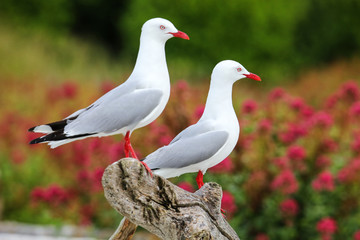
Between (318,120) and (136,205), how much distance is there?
280 centimetres

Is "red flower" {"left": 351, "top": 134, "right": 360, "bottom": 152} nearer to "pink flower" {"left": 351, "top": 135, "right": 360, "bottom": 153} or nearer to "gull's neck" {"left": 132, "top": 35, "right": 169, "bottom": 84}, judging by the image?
"pink flower" {"left": 351, "top": 135, "right": 360, "bottom": 153}

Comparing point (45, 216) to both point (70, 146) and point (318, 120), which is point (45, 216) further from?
point (318, 120)

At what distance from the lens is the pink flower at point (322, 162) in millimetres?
4719

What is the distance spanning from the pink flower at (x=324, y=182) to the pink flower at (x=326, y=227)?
248 millimetres

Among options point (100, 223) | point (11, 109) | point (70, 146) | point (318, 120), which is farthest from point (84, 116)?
point (11, 109)

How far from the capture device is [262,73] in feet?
44.9

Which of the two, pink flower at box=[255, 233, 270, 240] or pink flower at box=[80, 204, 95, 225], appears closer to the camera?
pink flower at box=[255, 233, 270, 240]

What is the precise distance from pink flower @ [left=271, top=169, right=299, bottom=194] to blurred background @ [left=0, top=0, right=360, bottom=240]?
0.01 metres

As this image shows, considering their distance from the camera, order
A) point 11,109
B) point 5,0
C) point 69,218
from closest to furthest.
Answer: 1. point 69,218
2. point 11,109
3. point 5,0

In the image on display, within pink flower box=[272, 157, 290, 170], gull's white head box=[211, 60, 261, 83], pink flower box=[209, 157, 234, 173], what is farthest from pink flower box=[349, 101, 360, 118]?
gull's white head box=[211, 60, 261, 83]

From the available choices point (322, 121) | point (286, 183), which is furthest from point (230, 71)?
point (322, 121)

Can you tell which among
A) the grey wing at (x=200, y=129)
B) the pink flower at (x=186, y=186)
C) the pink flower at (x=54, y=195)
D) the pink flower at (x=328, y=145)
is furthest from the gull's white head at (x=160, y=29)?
the pink flower at (x=54, y=195)

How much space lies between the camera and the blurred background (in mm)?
4746

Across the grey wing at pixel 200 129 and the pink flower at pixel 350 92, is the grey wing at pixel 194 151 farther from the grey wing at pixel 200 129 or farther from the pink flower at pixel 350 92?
the pink flower at pixel 350 92
